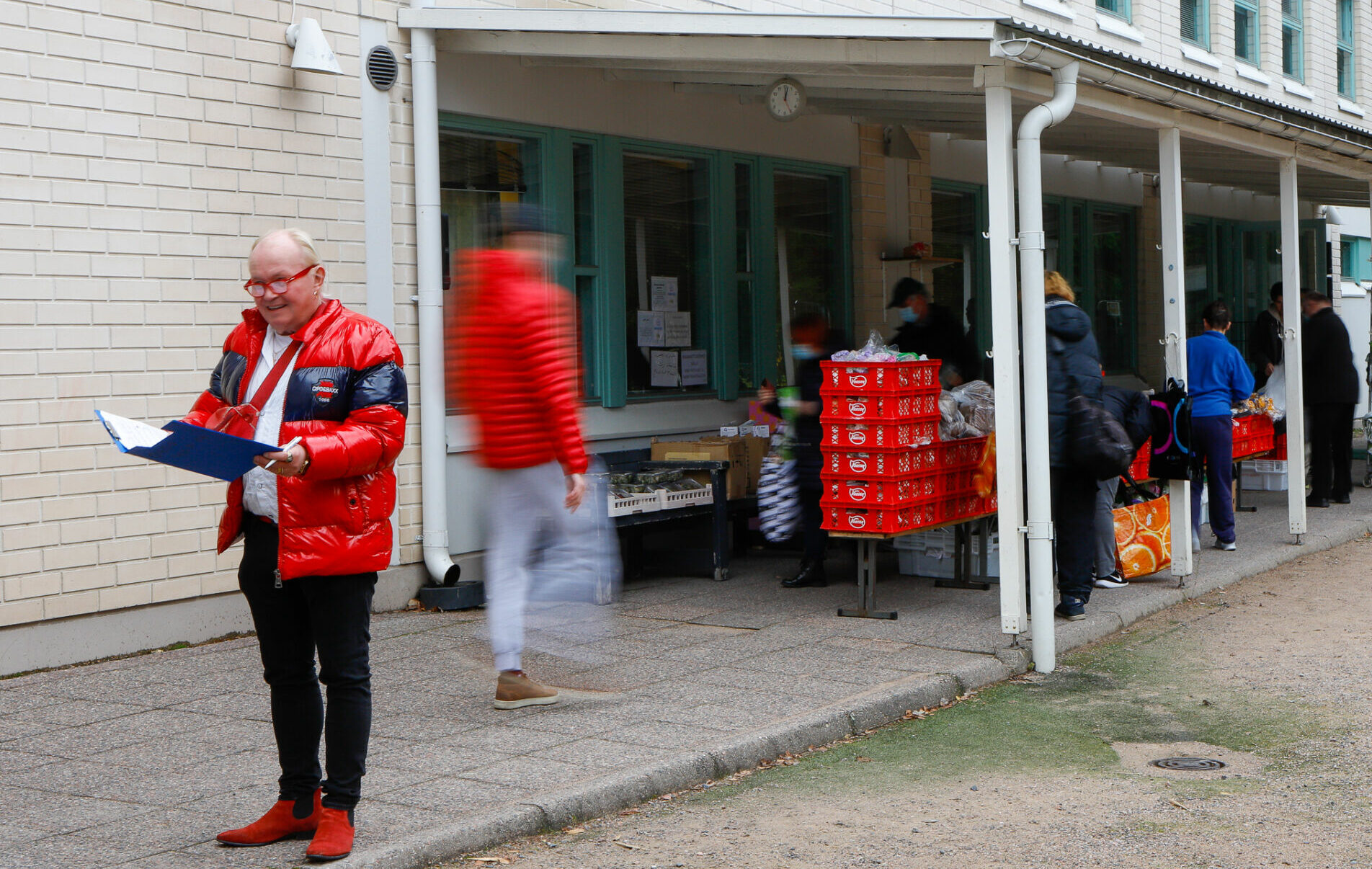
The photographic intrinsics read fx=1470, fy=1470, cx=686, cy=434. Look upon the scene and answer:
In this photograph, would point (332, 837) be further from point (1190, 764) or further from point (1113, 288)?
point (1113, 288)

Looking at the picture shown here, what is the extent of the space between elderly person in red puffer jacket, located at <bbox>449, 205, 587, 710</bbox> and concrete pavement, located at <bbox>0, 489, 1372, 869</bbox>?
2.59 ft

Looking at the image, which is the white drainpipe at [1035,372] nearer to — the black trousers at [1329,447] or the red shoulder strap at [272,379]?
the red shoulder strap at [272,379]

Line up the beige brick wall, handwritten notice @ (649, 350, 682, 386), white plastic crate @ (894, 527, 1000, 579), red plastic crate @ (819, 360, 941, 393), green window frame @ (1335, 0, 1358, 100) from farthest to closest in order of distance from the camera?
green window frame @ (1335, 0, 1358, 100)
handwritten notice @ (649, 350, 682, 386)
white plastic crate @ (894, 527, 1000, 579)
red plastic crate @ (819, 360, 941, 393)
the beige brick wall

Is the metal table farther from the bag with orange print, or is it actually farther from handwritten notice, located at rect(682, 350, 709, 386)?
handwritten notice, located at rect(682, 350, 709, 386)

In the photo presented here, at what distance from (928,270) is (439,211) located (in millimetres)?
5869

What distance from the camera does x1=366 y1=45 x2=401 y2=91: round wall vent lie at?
874cm

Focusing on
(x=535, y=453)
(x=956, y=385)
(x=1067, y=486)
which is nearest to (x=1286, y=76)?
(x=956, y=385)

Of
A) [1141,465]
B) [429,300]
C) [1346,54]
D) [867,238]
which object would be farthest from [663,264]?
[1346,54]

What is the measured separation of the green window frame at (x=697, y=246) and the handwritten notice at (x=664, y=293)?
0.28m

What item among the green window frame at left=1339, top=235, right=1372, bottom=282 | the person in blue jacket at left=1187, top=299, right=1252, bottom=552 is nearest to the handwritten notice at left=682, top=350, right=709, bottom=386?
the person in blue jacket at left=1187, top=299, right=1252, bottom=552

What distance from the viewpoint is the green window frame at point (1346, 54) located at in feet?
74.5

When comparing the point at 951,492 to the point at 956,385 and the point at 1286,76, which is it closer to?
the point at 956,385

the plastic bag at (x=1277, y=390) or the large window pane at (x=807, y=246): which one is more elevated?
the large window pane at (x=807, y=246)

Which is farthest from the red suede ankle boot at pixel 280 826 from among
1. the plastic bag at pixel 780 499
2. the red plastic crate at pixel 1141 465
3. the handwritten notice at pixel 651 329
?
the red plastic crate at pixel 1141 465
